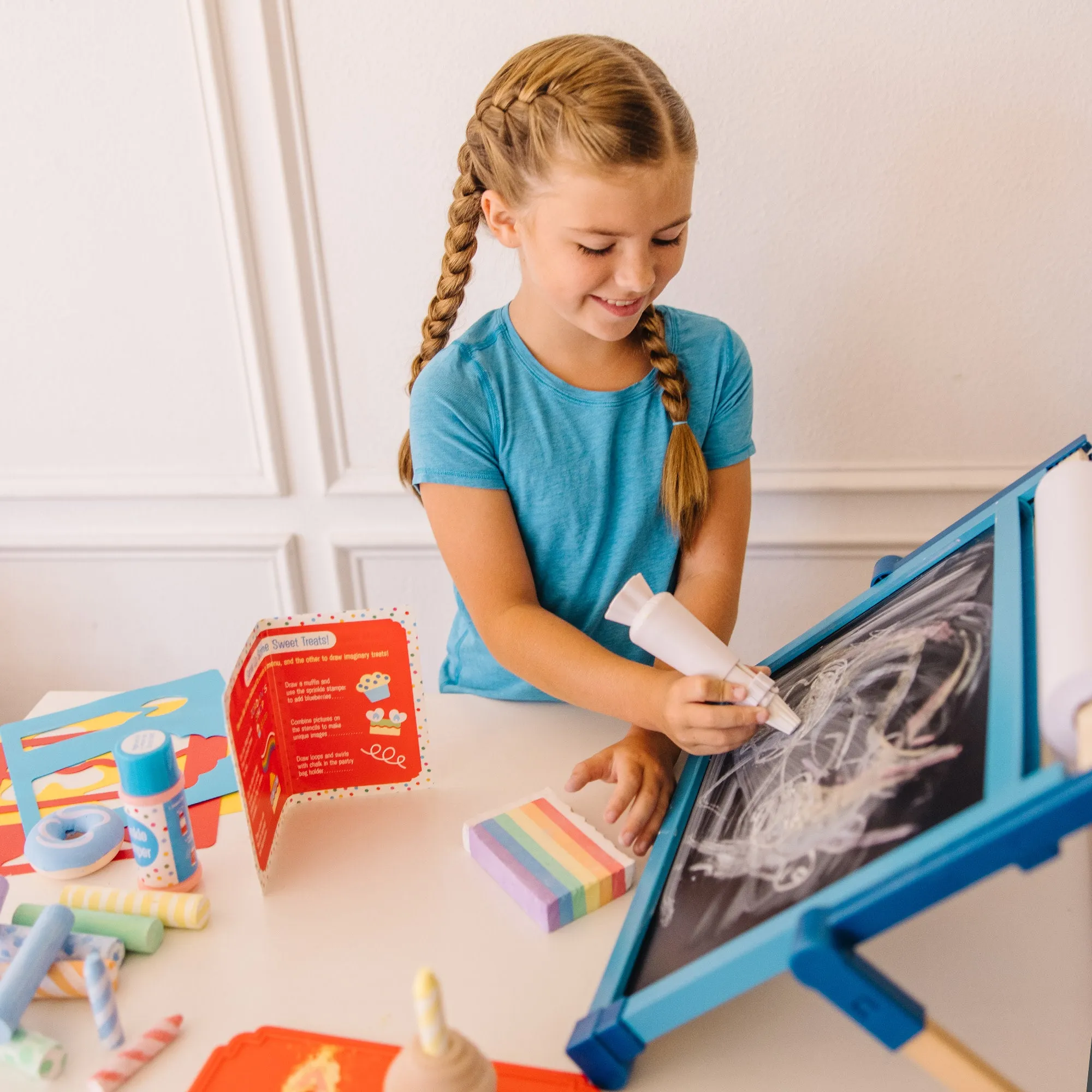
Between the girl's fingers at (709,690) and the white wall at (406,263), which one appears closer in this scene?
the girl's fingers at (709,690)

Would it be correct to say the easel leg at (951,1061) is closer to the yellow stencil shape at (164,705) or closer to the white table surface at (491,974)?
the white table surface at (491,974)

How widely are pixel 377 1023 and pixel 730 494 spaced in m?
0.62

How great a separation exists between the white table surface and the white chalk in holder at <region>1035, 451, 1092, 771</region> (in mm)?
260

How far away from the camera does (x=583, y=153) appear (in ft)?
2.73

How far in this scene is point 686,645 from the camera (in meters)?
0.78

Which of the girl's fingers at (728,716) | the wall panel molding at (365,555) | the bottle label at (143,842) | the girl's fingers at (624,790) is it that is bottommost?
the wall panel molding at (365,555)

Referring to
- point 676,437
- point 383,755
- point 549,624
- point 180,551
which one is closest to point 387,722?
point 383,755

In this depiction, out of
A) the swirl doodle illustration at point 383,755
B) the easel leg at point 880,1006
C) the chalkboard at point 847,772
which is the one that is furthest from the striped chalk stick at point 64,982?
the easel leg at point 880,1006

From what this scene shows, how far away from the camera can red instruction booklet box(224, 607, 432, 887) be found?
86 cm

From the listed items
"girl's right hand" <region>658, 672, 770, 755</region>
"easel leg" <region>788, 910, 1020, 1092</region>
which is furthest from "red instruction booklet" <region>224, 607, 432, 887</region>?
"easel leg" <region>788, 910, 1020, 1092</region>

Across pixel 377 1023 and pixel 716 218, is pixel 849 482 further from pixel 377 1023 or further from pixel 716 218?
pixel 377 1023

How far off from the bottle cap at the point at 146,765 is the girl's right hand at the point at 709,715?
38 centimetres

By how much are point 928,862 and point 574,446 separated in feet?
2.05

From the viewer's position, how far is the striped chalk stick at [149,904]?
30.3 inches
